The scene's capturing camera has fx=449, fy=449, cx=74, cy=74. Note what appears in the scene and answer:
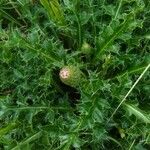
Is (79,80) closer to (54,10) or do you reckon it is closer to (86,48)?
(86,48)

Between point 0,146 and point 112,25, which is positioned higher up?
point 112,25

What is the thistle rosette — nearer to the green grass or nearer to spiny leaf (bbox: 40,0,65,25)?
the green grass

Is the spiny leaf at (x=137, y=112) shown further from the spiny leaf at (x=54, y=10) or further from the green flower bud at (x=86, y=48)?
the spiny leaf at (x=54, y=10)

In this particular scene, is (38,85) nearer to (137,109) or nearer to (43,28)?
(43,28)

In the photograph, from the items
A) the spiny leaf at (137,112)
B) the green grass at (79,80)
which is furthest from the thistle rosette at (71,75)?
the spiny leaf at (137,112)

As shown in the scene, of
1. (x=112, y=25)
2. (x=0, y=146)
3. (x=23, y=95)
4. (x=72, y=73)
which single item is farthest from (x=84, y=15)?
(x=0, y=146)

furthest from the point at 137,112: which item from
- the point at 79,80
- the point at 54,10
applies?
the point at 54,10
